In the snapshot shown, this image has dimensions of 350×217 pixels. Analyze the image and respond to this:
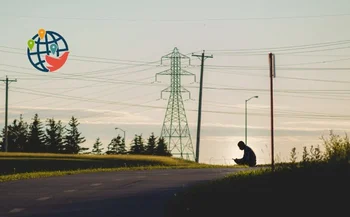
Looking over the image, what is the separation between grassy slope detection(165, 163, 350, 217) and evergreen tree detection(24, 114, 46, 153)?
404ft

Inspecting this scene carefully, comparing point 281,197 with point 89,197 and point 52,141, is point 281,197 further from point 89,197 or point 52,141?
point 52,141

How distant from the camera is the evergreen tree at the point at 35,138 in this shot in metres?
142

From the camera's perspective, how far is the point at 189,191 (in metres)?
21.7

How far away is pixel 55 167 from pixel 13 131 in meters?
85.6

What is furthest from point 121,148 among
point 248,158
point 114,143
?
point 248,158

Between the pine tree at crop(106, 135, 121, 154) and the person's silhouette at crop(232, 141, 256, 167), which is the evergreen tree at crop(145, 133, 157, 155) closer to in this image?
the pine tree at crop(106, 135, 121, 154)

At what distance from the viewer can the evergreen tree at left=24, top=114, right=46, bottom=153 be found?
142 metres

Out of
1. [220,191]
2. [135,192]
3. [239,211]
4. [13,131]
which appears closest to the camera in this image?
[239,211]

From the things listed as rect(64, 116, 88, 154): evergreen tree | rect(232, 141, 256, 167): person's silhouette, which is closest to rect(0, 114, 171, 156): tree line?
rect(64, 116, 88, 154): evergreen tree

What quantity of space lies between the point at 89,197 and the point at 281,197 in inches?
262

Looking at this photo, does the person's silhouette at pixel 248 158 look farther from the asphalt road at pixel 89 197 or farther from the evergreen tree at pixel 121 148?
the evergreen tree at pixel 121 148

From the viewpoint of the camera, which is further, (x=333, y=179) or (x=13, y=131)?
(x=13, y=131)

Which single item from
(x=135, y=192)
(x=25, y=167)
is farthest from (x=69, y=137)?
(x=135, y=192)

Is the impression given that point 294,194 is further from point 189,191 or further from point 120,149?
point 120,149
